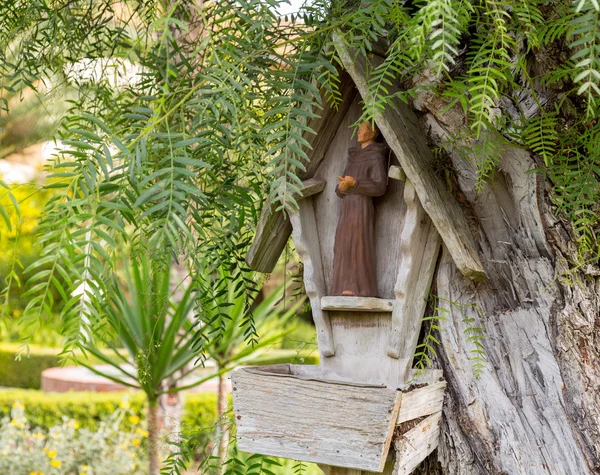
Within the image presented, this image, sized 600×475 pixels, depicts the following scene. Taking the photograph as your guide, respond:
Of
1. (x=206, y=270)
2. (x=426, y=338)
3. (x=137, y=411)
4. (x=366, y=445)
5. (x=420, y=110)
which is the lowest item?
(x=137, y=411)

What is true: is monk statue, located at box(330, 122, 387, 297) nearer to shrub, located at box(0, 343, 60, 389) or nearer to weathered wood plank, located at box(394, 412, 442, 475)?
weathered wood plank, located at box(394, 412, 442, 475)

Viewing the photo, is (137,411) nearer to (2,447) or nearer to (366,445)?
(2,447)

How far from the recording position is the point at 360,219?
1164 millimetres

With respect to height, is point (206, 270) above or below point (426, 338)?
above

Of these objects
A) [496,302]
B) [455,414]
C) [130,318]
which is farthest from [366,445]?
[130,318]

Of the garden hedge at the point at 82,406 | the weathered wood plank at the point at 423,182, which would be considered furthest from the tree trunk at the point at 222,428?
the garden hedge at the point at 82,406

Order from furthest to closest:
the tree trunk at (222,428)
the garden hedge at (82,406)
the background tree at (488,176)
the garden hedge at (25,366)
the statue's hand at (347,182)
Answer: the garden hedge at (25,366) → the garden hedge at (82,406) → the tree trunk at (222,428) → the statue's hand at (347,182) → the background tree at (488,176)

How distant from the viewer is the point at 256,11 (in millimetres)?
911

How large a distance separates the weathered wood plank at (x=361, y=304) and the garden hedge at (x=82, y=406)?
407 cm

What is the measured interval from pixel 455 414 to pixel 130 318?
1.92m

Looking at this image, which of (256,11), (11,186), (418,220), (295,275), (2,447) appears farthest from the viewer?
(2,447)

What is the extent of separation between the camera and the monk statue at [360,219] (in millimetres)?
1151

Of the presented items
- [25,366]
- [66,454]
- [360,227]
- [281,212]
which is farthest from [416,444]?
[25,366]

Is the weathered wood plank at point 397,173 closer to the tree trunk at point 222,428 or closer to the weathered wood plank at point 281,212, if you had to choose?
the weathered wood plank at point 281,212
